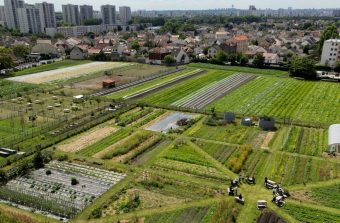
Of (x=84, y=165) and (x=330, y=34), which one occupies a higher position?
(x=330, y=34)

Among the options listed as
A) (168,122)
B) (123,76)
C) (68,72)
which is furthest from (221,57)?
(168,122)

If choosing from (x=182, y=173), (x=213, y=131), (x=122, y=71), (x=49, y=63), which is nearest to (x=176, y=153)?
(x=182, y=173)

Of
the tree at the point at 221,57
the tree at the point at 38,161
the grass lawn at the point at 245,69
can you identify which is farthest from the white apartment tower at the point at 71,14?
the tree at the point at 38,161

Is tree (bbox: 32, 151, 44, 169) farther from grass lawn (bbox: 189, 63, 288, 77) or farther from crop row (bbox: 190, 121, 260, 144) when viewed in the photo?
grass lawn (bbox: 189, 63, 288, 77)

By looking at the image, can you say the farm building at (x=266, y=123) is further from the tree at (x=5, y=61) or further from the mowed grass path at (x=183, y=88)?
the tree at (x=5, y=61)

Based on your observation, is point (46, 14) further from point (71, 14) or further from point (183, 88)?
point (183, 88)

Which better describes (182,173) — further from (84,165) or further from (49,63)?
(49,63)

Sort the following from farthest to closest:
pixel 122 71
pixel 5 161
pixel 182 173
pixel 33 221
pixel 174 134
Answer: pixel 122 71 < pixel 174 134 < pixel 5 161 < pixel 182 173 < pixel 33 221
